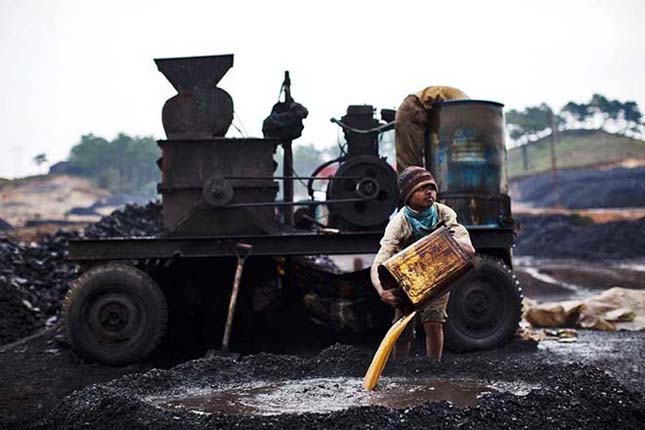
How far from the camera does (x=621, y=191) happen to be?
38469 mm

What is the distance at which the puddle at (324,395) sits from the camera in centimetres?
452

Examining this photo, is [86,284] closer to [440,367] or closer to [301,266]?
[301,266]

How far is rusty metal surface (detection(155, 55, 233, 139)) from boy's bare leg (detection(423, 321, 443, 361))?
3.63 meters

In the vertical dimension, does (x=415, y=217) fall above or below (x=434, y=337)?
above

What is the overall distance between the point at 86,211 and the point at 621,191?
96.4ft

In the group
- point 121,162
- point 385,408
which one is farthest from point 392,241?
point 121,162

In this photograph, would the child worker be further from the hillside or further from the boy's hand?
the hillside

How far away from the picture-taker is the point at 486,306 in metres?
7.92

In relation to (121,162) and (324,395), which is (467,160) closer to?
(324,395)

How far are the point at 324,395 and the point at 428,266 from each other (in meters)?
1.02

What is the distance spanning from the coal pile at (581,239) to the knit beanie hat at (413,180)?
69.3ft

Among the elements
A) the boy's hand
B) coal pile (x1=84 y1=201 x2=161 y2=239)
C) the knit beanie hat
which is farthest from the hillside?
the boy's hand

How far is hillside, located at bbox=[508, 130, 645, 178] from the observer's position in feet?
175

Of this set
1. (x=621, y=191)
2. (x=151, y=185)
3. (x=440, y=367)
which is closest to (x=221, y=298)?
(x=440, y=367)
